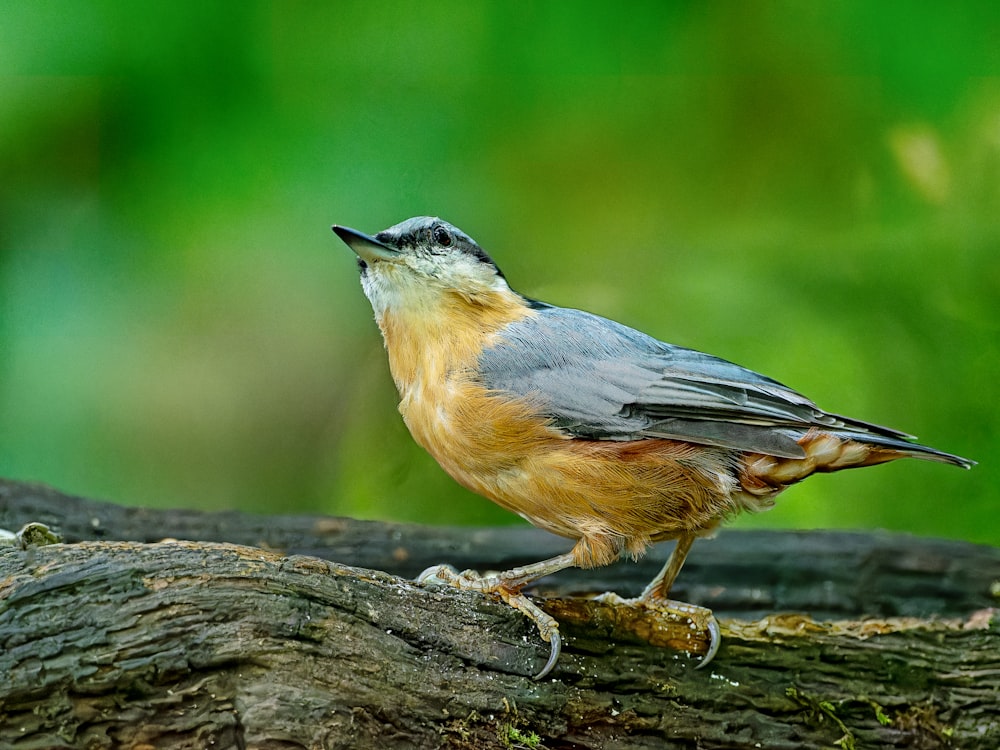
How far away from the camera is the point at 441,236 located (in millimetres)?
2891

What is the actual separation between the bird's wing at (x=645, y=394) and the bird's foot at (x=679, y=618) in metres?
0.52

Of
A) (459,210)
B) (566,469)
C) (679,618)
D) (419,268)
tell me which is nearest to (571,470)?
(566,469)

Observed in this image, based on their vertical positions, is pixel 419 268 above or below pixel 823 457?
above

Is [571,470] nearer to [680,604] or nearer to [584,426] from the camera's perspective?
[584,426]

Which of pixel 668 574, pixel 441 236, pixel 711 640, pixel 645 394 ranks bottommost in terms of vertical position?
pixel 711 640

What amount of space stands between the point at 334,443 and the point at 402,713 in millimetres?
2554

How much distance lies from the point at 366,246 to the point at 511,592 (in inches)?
41.7

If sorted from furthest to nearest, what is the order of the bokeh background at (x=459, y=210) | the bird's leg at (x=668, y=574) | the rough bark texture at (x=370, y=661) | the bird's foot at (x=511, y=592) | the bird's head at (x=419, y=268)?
the bokeh background at (x=459, y=210) → the bird's leg at (x=668, y=574) → the bird's head at (x=419, y=268) → the bird's foot at (x=511, y=592) → the rough bark texture at (x=370, y=661)

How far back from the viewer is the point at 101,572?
197cm

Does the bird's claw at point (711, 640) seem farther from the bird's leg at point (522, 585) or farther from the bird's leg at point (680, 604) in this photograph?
the bird's leg at point (522, 585)

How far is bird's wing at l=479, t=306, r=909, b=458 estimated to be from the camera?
8.52 feet

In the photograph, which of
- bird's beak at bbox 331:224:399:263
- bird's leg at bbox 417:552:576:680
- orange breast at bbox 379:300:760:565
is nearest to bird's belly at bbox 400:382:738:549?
orange breast at bbox 379:300:760:565

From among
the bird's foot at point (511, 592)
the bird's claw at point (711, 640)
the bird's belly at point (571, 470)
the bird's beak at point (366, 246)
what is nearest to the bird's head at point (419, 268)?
the bird's beak at point (366, 246)

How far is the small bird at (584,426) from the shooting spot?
260cm
